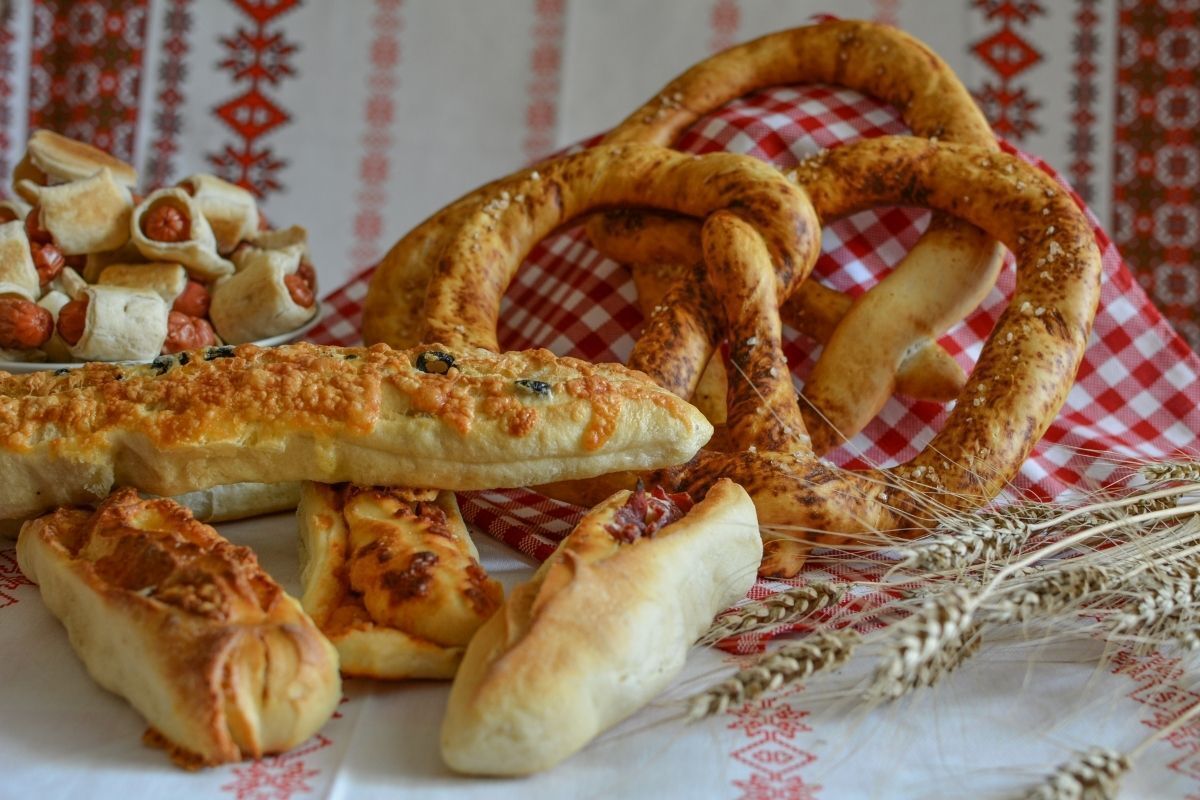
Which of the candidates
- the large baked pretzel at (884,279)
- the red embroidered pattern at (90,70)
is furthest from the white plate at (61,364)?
the red embroidered pattern at (90,70)

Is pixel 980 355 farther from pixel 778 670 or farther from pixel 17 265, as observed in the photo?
pixel 17 265

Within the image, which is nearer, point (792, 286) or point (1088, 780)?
point (1088, 780)

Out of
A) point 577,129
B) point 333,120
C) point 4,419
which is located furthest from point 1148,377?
point 333,120

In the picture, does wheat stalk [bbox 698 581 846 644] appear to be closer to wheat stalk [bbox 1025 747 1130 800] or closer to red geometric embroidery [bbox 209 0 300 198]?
wheat stalk [bbox 1025 747 1130 800]

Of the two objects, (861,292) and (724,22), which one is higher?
(724,22)

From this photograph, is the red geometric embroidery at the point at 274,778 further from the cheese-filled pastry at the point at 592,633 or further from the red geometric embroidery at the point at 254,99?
the red geometric embroidery at the point at 254,99

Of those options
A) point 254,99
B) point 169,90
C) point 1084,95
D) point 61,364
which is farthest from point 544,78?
point 61,364

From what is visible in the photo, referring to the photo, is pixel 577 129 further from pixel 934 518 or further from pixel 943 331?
pixel 934 518

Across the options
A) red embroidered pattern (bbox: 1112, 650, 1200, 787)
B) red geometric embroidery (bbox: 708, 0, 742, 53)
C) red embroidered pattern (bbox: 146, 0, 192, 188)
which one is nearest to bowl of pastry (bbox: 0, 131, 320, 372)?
red embroidered pattern (bbox: 1112, 650, 1200, 787)
